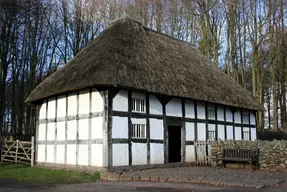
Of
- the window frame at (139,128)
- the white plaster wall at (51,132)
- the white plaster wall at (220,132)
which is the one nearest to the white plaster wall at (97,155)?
the window frame at (139,128)

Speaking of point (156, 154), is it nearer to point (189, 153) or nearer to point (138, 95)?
point (189, 153)

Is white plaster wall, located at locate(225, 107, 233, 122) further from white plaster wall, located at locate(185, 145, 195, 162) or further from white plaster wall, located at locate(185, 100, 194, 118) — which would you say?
white plaster wall, located at locate(185, 145, 195, 162)

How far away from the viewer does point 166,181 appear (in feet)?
41.9

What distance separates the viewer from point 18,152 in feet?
70.3

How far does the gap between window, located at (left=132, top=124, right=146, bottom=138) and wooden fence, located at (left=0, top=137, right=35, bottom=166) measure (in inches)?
283

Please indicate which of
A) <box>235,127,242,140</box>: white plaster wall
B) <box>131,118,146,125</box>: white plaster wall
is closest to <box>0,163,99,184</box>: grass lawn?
<box>131,118,146,125</box>: white plaster wall

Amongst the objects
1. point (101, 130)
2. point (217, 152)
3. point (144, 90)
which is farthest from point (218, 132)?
point (101, 130)

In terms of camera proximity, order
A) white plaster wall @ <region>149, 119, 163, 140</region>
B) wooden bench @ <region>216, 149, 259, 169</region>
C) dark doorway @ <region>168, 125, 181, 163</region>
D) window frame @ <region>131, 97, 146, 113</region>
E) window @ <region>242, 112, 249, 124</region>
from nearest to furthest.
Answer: window frame @ <region>131, 97, 146, 113</region> → wooden bench @ <region>216, 149, 259, 169</region> → white plaster wall @ <region>149, 119, 163, 140</region> → dark doorway @ <region>168, 125, 181, 163</region> → window @ <region>242, 112, 249, 124</region>

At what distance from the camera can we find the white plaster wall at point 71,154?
17.0 metres

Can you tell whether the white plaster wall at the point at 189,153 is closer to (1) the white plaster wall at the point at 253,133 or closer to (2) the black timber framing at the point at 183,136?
(2) the black timber framing at the point at 183,136

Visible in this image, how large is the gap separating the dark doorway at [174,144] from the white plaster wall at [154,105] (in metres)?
2.11

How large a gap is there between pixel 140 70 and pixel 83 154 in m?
4.89

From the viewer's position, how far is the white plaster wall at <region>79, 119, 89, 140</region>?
16406 mm

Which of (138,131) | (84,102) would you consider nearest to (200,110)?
(138,131)
